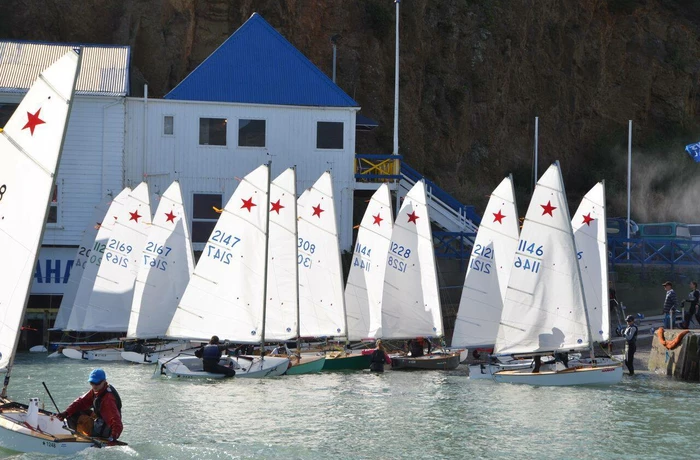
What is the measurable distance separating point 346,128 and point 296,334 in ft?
36.2

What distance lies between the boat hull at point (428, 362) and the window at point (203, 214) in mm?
9874

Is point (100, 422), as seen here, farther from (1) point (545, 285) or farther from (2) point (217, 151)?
(2) point (217, 151)

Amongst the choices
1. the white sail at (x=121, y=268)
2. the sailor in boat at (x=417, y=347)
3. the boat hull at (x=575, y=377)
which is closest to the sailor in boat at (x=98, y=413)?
the boat hull at (x=575, y=377)

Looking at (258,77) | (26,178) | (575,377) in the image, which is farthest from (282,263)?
(26,178)

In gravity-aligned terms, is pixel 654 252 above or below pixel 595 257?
above

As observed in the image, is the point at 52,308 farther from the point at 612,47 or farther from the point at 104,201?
the point at 612,47

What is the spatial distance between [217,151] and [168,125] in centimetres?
196

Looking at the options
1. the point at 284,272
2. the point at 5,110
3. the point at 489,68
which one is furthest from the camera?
the point at 489,68

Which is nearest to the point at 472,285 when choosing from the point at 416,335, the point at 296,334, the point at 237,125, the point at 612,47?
the point at 416,335

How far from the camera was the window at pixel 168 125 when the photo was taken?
38.2 m

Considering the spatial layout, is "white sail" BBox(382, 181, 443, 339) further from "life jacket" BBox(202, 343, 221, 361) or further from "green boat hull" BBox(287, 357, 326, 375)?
"life jacket" BBox(202, 343, 221, 361)

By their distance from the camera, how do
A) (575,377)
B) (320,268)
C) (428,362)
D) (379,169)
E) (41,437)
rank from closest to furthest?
(41,437), (575,377), (428,362), (320,268), (379,169)

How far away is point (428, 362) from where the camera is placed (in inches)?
1218

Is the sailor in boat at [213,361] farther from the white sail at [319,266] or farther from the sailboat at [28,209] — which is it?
the sailboat at [28,209]
